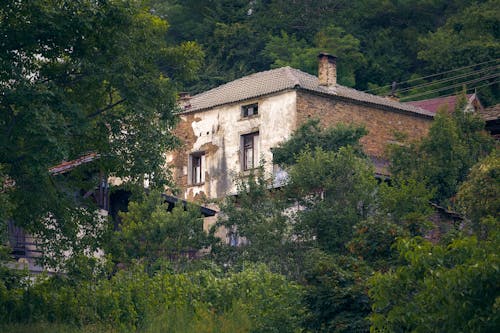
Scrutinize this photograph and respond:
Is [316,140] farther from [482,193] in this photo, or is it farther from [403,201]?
[482,193]

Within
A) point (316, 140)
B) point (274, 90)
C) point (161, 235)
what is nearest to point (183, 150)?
point (274, 90)

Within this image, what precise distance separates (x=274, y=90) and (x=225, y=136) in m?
2.98

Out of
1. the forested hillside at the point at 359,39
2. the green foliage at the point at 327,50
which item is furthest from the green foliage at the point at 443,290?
the green foliage at the point at 327,50

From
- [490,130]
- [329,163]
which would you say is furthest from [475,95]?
[329,163]

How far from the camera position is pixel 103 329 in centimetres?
2508

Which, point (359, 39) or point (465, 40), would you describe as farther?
point (359, 39)

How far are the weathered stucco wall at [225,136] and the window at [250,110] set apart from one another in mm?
137

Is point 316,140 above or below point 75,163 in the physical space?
above

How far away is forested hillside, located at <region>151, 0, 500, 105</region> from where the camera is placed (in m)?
59.0

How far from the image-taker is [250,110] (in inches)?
1786

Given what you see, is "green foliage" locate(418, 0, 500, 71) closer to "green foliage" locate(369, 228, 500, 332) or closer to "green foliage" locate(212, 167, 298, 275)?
"green foliage" locate(212, 167, 298, 275)

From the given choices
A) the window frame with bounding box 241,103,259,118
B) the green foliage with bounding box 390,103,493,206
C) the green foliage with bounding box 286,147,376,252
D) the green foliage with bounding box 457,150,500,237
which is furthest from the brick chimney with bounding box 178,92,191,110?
the green foliage with bounding box 457,150,500,237

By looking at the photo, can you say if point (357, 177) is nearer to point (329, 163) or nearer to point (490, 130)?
point (329, 163)

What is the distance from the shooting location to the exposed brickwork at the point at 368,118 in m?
43.6
